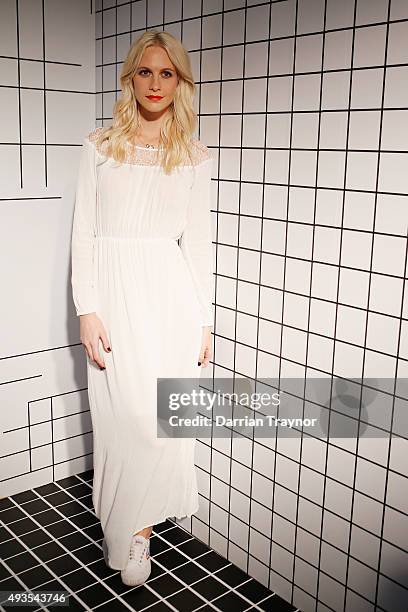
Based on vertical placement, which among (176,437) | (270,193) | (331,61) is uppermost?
(331,61)

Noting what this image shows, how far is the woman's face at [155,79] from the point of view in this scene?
1.97 meters

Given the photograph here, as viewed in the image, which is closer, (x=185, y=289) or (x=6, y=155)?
(x=185, y=289)

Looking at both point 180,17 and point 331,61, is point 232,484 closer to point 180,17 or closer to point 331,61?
point 331,61

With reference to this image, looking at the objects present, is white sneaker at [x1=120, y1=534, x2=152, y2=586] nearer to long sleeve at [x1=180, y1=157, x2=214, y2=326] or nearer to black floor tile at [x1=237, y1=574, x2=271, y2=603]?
black floor tile at [x1=237, y1=574, x2=271, y2=603]

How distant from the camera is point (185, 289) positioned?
214 centimetres

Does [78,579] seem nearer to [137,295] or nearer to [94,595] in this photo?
[94,595]

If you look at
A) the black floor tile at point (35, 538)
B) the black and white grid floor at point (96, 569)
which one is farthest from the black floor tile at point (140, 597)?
Result: the black floor tile at point (35, 538)

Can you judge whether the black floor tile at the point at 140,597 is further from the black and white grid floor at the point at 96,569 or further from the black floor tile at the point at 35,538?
the black floor tile at the point at 35,538

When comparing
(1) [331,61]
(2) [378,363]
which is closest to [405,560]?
(2) [378,363]

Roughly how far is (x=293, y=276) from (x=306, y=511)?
67cm

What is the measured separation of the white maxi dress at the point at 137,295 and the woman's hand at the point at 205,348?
0.03 m

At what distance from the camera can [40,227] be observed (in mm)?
2582

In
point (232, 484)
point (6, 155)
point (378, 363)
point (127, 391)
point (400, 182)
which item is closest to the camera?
point (400, 182)

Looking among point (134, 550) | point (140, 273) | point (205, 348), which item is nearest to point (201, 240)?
point (140, 273)
